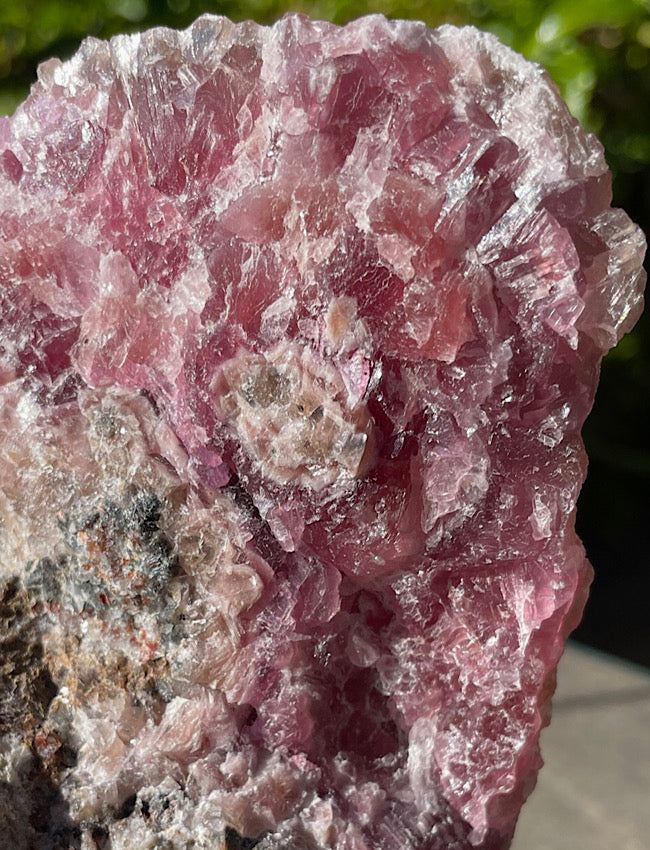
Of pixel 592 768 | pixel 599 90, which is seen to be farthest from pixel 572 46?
pixel 592 768

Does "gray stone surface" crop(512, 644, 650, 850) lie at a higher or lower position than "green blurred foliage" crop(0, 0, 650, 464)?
lower

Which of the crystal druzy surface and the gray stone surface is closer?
the crystal druzy surface

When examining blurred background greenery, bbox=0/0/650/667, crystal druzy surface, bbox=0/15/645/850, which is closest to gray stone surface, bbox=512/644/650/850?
blurred background greenery, bbox=0/0/650/667

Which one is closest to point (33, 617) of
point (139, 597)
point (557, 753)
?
point (139, 597)

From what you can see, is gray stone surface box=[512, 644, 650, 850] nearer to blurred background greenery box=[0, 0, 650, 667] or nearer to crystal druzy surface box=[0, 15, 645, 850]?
blurred background greenery box=[0, 0, 650, 667]

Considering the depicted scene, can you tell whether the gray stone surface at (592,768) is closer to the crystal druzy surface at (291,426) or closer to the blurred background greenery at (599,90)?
the blurred background greenery at (599,90)

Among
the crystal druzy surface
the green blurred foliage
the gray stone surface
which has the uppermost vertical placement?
the green blurred foliage
